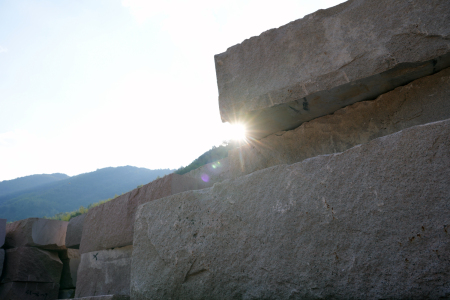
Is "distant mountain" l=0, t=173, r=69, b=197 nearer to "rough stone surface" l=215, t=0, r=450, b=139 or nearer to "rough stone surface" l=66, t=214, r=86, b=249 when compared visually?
"rough stone surface" l=66, t=214, r=86, b=249

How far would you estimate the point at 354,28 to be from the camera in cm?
143

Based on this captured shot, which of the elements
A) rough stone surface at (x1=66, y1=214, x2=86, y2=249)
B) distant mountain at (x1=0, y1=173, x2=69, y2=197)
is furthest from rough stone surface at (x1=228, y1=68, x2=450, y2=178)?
distant mountain at (x1=0, y1=173, x2=69, y2=197)

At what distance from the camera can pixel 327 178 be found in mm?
1075

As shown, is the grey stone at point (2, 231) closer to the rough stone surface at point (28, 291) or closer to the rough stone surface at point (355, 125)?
the rough stone surface at point (28, 291)

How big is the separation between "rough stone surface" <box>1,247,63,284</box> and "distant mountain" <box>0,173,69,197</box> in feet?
263

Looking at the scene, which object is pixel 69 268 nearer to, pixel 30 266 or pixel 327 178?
pixel 30 266

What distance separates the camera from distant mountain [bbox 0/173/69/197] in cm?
7050

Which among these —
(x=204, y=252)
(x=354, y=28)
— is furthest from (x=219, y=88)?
(x=204, y=252)

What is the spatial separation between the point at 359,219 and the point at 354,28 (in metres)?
0.99

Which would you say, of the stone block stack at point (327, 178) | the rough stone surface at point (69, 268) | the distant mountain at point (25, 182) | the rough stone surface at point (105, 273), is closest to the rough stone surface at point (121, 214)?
the rough stone surface at point (105, 273)

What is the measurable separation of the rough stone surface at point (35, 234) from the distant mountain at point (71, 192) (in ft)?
113

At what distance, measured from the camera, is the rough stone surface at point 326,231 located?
868 millimetres

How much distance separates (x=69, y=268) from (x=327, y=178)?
4.27 meters

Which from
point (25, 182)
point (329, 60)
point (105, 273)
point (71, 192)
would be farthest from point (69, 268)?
point (25, 182)
